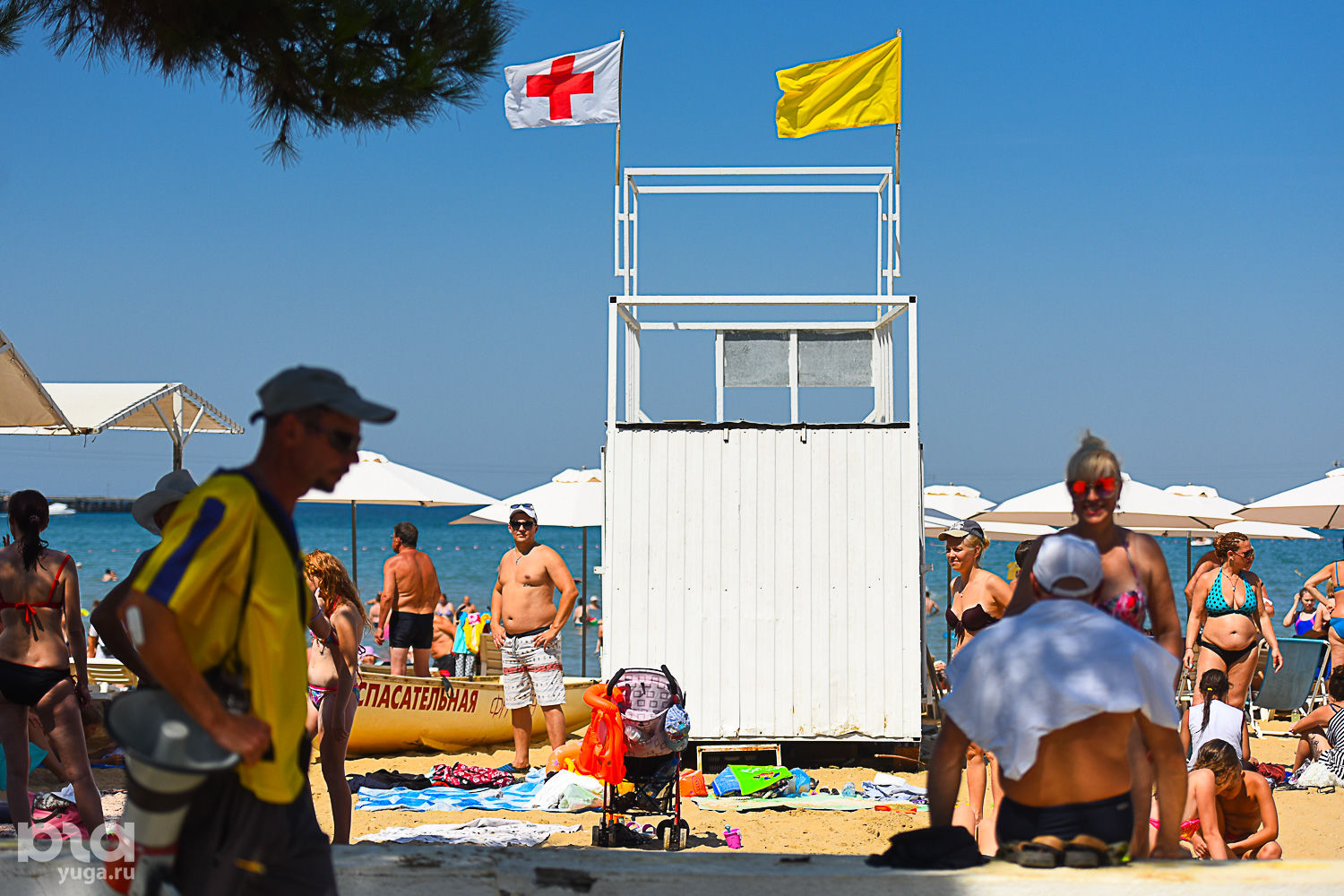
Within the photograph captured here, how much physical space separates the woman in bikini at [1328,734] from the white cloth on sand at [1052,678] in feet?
20.3

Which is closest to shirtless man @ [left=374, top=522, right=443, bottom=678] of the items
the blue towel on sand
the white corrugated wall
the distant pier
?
the white corrugated wall

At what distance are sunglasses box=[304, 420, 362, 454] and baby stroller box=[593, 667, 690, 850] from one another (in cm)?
410

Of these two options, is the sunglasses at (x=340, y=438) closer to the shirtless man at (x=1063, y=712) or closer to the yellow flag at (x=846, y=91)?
the shirtless man at (x=1063, y=712)

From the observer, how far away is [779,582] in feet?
27.7

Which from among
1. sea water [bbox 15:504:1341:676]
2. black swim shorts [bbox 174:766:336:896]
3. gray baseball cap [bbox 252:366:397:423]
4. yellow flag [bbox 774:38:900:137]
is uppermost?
yellow flag [bbox 774:38:900:137]

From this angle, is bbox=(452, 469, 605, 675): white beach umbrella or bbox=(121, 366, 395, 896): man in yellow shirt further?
bbox=(452, 469, 605, 675): white beach umbrella

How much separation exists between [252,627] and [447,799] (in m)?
5.53

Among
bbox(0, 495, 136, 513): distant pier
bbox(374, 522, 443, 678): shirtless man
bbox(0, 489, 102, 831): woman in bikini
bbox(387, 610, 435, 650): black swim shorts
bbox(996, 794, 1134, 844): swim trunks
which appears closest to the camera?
bbox(996, 794, 1134, 844): swim trunks

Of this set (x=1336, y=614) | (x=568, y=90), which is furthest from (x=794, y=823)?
(x=568, y=90)

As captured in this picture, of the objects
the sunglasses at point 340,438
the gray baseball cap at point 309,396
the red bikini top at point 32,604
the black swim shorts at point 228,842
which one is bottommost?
the black swim shorts at point 228,842

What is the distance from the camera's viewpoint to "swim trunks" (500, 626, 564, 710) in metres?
8.89

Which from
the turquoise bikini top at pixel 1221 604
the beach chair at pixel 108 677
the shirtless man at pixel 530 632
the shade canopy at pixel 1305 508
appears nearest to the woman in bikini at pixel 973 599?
the turquoise bikini top at pixel 1221 604

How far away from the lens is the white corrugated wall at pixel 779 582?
8.41 m

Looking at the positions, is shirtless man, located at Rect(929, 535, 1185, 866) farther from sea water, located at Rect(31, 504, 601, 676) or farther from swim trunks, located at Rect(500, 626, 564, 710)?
sea water, located at Rect(31, 504, 601, 676)
